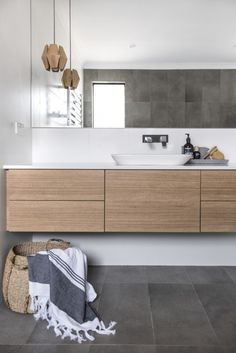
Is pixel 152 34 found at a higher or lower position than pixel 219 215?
higher

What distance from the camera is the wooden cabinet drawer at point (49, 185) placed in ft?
7.51

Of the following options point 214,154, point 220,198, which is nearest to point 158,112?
point 214,154

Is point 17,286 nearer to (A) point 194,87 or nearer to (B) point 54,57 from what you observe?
(B) point 54,57

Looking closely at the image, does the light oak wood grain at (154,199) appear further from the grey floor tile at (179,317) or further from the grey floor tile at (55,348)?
the grey floor tile at (55,348)

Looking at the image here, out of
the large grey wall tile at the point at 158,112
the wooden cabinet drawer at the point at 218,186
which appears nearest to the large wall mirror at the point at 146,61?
the large grey wall tile at the point at 158,112

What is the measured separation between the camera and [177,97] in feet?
9.09

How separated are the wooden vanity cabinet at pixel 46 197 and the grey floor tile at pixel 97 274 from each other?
0.47m

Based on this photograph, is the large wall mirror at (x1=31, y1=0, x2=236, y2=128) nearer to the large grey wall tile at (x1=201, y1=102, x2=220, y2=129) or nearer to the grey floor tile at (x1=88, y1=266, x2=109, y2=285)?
the large grey wall tile at (x1=201, y1=102, x2=220, y2=129)

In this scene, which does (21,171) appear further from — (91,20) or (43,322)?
(91,20)

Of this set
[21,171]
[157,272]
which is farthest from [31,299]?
[157,272]

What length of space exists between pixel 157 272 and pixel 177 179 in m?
0.81

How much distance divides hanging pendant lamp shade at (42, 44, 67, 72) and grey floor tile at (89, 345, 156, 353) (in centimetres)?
206

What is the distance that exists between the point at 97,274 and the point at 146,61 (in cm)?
171

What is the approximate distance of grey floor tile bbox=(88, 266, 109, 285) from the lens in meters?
2.49
